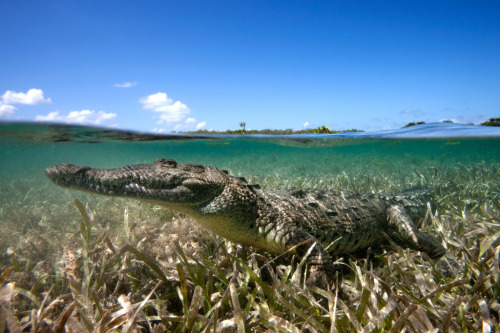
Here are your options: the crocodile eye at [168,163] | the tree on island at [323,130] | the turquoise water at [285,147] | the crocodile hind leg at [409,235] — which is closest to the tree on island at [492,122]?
the turquoise water at [285,147]

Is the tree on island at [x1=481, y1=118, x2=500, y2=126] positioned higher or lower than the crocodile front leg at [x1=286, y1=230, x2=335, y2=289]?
higher

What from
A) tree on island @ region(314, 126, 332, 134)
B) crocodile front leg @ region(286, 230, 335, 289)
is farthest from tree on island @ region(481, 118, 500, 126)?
crocodile front leg @ region(286, 230, 335, 289)

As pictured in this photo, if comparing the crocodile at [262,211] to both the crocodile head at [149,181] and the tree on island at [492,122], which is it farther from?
the tree on island at [492,122]

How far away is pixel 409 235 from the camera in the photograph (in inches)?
120

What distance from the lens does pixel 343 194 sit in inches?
136

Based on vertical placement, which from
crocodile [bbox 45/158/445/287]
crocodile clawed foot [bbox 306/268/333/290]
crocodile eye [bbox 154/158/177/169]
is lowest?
crocodile clawed foot [bbox 306/268/333/290]

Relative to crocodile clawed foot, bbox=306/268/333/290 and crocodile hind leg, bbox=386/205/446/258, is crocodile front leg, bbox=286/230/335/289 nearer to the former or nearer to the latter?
crocodile clawed foot, bbox=306/268/333/290

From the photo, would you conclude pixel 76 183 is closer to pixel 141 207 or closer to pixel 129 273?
pixel 129 273

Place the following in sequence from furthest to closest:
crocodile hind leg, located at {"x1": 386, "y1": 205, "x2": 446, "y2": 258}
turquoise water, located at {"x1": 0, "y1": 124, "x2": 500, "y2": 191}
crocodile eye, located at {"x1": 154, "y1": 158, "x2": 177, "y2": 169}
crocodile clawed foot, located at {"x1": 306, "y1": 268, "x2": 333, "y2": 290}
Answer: turquoise water, located at {"x1": 0, "y1": 124, "x2": 500, "y2": 191} → crocodile hind leg, located at {"x1": 386, "y1": 205, "x2": 446, "y2": 258} → crocodile eye, located at {"x1": 154, "y1": 158, "x2": 177, "y2": 169} → crocodile clawed foot, located at {"x1": 306, "y1": 268, "x2": 333, "y2": 290}

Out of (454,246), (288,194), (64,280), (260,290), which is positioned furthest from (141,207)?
(454,246)

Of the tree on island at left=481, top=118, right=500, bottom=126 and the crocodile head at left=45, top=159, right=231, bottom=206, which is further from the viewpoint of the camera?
the tree on island at left=481, top=118, right=500, bottom=126

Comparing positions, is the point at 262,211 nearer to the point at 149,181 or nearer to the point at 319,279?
the point at 319,279

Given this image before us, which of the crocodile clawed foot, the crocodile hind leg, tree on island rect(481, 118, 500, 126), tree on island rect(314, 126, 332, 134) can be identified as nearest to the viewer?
the crocodile clawed foot

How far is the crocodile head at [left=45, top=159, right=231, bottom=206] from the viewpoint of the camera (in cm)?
224
